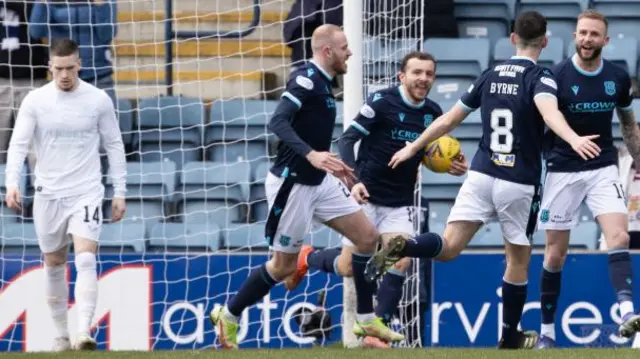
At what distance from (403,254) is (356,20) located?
2.18m

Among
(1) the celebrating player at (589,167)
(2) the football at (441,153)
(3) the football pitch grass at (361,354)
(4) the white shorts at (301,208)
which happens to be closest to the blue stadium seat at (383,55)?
(2) the football at (441,153)

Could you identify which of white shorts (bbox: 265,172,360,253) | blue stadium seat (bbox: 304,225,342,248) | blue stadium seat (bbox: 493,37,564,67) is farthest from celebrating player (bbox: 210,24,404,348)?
blue stadium seat (bbox: 493,37,564,67)

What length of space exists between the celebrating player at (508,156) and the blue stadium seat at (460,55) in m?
4.35

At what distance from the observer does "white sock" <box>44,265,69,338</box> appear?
32.3 feet

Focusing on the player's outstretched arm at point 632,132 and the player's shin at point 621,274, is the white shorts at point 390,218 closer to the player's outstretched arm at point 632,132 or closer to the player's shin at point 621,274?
the player's shin at point 621,274

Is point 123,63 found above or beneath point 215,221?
above

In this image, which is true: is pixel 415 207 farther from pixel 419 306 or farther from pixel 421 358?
pixel 421 358

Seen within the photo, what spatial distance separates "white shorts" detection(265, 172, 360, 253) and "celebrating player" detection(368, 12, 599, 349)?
956mm

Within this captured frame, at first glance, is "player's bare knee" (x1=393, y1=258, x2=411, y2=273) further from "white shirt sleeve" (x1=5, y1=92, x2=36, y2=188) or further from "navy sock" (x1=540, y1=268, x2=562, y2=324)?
"white shirt sleeve" (x1=5, y1=92, x2=36, y2=188)

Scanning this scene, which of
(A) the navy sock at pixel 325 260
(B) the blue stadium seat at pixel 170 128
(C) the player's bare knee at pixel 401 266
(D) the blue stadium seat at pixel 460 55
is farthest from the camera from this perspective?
(D) the blue stadium seat at pixel 460 55

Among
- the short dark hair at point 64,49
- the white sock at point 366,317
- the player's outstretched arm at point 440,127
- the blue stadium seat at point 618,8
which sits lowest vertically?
the white sock at point 366,317

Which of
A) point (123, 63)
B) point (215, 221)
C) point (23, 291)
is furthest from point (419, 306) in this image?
point (123, 63)

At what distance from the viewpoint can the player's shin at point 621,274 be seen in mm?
9070

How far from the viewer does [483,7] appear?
45.8 ft
